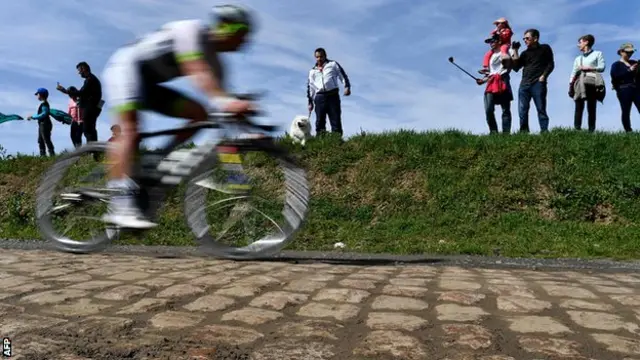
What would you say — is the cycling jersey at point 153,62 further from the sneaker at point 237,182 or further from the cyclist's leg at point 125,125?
the sneaker at point 237,182

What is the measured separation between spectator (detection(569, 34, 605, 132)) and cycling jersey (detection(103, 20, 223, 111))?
870 cm

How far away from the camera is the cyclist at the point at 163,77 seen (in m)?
4.29

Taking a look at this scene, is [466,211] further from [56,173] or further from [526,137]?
[56,173]

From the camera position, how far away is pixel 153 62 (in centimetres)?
458

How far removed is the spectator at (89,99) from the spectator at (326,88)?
4.27 metres

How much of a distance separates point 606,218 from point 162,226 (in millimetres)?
7134

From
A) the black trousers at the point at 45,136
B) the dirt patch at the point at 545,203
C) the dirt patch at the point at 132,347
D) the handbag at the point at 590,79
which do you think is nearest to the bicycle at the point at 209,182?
the dirt patch at the point at 132,347

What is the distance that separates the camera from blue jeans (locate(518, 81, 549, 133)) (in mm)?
11052

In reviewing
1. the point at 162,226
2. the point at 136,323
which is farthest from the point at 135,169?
the point at 162,226

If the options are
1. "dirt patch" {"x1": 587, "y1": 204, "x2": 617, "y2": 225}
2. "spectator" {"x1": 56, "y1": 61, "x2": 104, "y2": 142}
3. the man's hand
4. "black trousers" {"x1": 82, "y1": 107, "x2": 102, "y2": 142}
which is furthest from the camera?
"black trousers" {"x1": 82, "y1": 107, "x2": 102, "y2": 142}

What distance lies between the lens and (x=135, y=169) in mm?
4832

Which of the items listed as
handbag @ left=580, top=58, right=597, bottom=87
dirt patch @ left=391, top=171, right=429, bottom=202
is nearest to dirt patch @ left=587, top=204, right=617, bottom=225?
handbag @ left=580, top=58, right=597, bottom=87

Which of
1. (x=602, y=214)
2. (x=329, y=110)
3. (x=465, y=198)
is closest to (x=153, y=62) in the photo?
(x=465, y=198)

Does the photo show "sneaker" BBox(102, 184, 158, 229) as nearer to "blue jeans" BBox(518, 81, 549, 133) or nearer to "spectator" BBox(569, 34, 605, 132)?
"blue jeans" BBox(518, 81, 549, 133)
